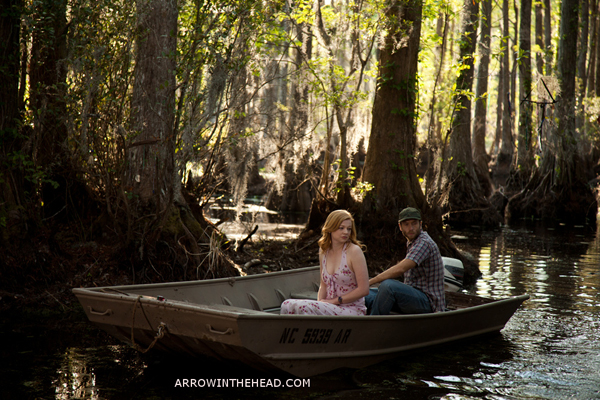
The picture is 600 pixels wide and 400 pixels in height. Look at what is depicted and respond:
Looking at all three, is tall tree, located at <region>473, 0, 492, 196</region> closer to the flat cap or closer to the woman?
the flat cap

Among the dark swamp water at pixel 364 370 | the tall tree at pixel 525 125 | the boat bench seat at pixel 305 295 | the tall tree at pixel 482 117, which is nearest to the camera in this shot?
the dark swamp water at pixel 364 370

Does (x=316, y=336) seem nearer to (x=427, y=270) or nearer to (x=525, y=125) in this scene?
(x=427, y=270)

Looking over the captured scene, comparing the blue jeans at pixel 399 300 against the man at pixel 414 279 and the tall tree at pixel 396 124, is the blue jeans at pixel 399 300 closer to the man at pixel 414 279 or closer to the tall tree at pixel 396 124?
the man at pixel 414 279

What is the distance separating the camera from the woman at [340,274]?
5.42 meters

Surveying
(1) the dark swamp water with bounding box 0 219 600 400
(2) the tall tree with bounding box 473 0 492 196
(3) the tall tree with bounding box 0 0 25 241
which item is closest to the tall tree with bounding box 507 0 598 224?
(2) the tall tree with bounding box 473 0 492 196

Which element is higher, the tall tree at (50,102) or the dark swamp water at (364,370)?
the tall tree at (50,102)

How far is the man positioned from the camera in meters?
6.04

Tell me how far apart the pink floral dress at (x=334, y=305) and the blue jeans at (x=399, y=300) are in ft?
1.50

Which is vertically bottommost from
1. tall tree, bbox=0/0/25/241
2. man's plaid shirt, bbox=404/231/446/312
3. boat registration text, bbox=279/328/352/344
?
boat registration text, bbox=279/328/352/344

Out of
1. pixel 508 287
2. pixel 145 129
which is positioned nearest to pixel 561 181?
pixel 508 287

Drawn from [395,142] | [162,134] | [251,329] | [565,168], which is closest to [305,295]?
[251,329]

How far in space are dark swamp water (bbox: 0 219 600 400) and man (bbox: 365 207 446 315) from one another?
534 mm

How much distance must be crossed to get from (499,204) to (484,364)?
55.1 ft

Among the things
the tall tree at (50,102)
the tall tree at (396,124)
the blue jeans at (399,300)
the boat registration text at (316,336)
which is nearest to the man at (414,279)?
the blue jeans at (399,300)
